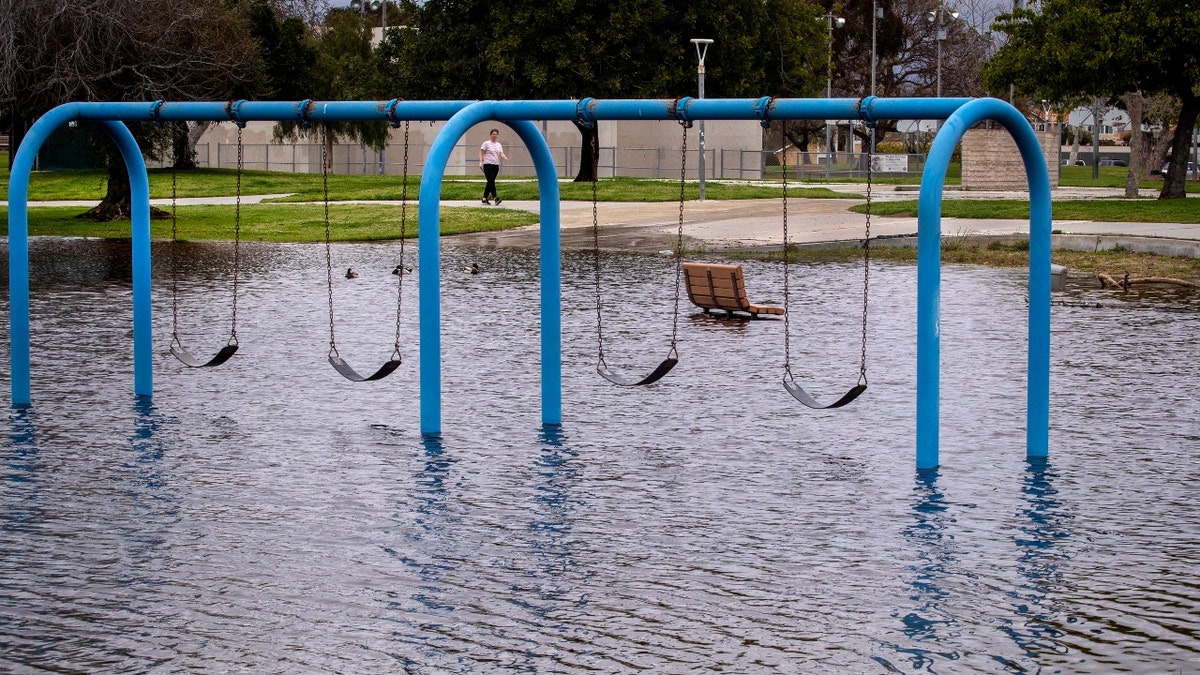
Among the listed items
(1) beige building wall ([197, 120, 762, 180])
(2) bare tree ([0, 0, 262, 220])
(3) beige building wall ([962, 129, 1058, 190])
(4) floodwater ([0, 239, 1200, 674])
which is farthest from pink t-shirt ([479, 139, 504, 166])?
(1) beige building wall ([197, 120, 762, 180])

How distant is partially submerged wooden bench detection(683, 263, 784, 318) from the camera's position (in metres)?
17.3

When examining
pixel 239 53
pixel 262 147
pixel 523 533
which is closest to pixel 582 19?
pixel 239 53

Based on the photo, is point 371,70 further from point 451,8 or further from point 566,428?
point 566,428

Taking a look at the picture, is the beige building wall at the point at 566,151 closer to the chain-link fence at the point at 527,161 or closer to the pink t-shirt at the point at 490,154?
the chain-link fence at the point at 527,161

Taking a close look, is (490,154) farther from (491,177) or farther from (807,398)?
(807,398)

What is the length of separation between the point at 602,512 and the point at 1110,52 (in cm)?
2612

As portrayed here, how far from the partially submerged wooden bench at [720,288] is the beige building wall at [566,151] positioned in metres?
39.3

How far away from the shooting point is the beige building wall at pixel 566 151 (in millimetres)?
58719

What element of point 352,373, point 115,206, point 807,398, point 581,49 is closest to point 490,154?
point 115,206

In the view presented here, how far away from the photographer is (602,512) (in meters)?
8.63

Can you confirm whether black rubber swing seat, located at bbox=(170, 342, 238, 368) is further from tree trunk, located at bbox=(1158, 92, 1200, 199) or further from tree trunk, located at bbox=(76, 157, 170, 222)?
tree trunk, located at bbox=(1158, 92, 1200, 199)

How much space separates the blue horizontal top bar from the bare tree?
617 inches

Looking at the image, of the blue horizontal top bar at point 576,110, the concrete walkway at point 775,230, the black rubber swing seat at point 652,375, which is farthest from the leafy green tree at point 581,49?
the black rubber swing seat at point 652,375

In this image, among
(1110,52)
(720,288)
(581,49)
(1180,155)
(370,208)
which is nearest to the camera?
(720,288)
